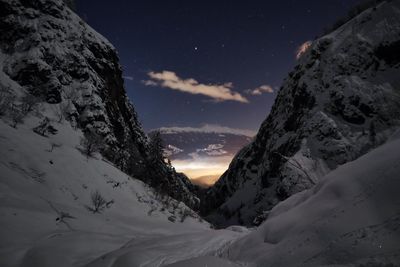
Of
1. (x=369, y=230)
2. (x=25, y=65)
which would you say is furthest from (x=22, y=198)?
(x=25, y=65)

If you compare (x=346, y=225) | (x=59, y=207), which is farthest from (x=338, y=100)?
(x=346, y=225)

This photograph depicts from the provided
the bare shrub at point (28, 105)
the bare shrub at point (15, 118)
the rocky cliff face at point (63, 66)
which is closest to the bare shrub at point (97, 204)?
the bare shrub at point (15, 118)

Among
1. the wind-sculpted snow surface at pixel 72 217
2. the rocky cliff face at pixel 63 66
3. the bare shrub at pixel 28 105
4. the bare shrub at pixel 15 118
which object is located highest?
the rocky cliff face at pixel 63 66

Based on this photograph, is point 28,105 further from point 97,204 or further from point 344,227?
point 344,227

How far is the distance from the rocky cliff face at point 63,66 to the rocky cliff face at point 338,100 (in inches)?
1037

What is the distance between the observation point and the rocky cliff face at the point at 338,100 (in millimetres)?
43812

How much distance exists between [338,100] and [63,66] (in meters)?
42.6

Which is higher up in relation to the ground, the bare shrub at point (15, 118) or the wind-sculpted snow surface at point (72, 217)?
the bare shrub at point (15, 118)

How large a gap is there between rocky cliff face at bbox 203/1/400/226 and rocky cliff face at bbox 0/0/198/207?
26335 millimetres

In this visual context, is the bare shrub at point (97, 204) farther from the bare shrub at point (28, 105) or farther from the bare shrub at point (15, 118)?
the bare shrub at point (28, 105)

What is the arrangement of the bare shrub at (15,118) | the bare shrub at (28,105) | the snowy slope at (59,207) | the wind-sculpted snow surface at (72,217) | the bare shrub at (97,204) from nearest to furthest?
the wind-sculpted snow surface at (72,217) < the snowy slope at (59,207) < the bare shrub at (97,204) < the bare shrub at (15,118) < the bare shrub at (28,105)

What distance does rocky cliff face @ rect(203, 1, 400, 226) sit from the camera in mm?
43812

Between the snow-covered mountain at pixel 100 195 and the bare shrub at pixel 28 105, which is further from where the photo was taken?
the bare shrub at pixel 28 105

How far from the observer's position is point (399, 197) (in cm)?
193
